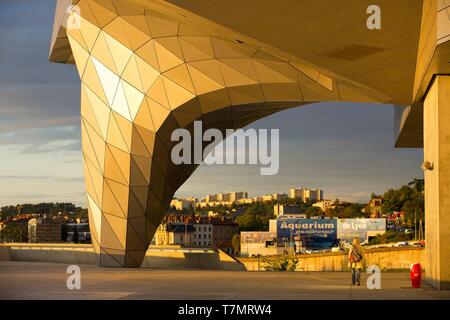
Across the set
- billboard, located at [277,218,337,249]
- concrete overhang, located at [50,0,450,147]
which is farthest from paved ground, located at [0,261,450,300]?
billboard, located at [277,218,337,249]

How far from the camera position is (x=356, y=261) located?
24.2 m

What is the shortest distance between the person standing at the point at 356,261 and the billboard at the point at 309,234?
542ft

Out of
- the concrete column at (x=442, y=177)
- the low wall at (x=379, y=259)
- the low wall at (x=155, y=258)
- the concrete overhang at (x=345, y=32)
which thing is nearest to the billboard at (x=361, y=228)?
the low wall at (x=379, y=259)

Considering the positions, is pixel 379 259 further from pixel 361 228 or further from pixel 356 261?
pixel 361 228

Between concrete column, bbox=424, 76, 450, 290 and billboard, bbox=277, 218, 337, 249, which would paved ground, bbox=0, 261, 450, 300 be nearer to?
concrete column, bbox=424, 76, 450, 290

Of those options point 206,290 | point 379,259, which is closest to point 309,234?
point 379,259

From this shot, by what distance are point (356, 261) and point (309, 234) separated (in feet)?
563

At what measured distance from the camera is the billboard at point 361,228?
177250 millimetres

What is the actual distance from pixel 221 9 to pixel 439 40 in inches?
219

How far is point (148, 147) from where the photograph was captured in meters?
37.6

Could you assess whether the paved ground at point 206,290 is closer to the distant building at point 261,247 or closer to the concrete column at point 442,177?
the concrete column at point 442,177

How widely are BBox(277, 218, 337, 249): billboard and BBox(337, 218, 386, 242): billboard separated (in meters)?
2.44

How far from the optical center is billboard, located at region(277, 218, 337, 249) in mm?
192000
